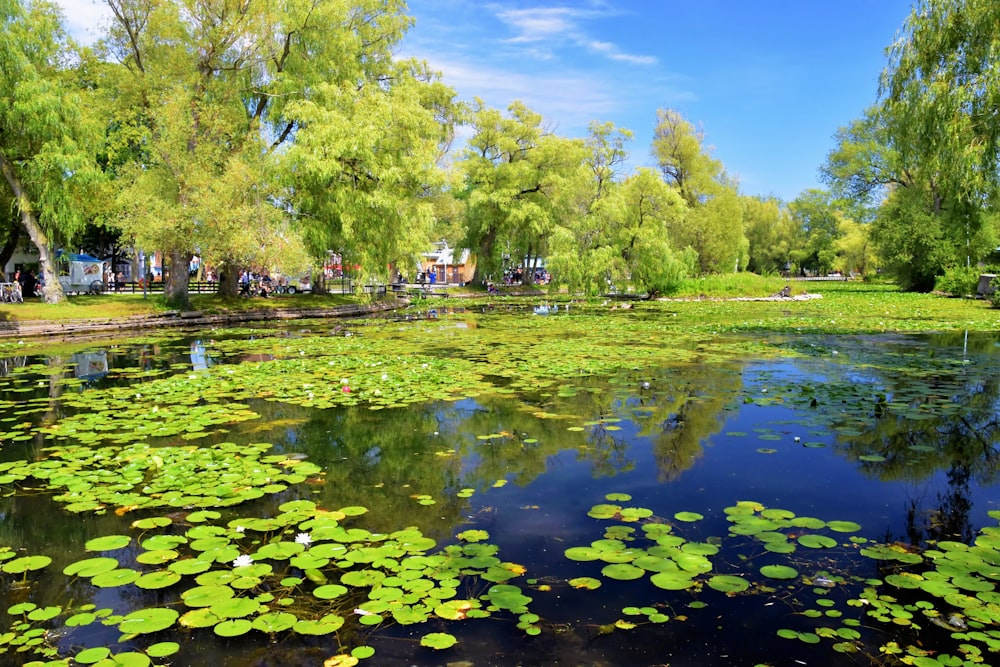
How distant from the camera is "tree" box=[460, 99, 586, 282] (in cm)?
3841

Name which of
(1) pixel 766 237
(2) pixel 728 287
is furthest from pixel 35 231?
(1) pixel 766 237

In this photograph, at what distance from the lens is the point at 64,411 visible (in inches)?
315

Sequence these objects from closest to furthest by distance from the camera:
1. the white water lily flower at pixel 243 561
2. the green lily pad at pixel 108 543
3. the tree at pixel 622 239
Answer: the white water lily flower at pixel 243 561 < the green lily pad at pixel 108 543 < the tree at pixel 622 239

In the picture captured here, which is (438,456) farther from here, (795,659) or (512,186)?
(512,186)

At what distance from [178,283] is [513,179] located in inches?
850

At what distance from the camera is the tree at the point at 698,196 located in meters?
42.0

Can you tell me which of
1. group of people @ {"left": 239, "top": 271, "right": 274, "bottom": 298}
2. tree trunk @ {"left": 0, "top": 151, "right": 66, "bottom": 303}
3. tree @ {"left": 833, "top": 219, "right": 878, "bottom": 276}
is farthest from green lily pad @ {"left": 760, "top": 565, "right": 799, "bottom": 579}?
tree @ {"left": 833, "top": 219, "right": 878, "bottom": 276}

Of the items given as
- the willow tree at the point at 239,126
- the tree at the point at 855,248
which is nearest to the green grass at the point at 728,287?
the willow tree at the point at 239,126

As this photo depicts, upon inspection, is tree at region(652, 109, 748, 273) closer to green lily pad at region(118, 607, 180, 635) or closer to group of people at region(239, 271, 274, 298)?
group of people at region(239, 271, 274, 298)

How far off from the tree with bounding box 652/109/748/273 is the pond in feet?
112

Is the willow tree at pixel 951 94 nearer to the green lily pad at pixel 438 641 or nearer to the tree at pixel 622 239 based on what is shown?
the tree at pixel 622 239

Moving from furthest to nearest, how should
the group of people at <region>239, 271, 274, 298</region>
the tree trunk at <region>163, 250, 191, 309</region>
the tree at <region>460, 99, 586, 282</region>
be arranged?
the tree at <region>460, 99, 586, 282</region> → the group of people at <region>239, 271, 274, 298</region> → the tree trunk at <region>163, 250, 191, 309</region>

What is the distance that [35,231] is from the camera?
2159 cm

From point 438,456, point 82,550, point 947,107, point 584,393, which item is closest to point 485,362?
point 584,393
